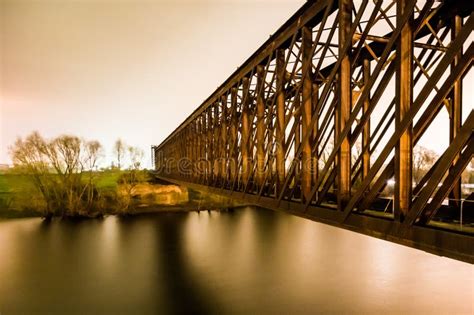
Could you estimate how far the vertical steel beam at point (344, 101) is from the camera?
22.9ft

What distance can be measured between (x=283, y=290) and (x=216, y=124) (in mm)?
14148

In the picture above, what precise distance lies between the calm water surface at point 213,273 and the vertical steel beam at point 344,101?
1684cm

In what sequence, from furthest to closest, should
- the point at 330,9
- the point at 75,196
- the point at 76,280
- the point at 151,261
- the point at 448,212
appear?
the point at 75,196, the point at 151,261, the point at 76,280, the point at 330,9, the point at 448,212

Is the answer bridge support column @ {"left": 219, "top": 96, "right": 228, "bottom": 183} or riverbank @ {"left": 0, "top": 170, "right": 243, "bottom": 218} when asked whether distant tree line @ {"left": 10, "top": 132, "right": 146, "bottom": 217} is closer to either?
riverbank @ {"left": 0, "top": 170, "right": 243, "bottom": 218}

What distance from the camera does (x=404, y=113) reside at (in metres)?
5.29

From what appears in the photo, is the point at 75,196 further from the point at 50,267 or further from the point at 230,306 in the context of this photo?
the point at 230,306

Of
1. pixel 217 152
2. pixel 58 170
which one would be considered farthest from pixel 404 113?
pixel 58 170

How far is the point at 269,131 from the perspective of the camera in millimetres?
12953

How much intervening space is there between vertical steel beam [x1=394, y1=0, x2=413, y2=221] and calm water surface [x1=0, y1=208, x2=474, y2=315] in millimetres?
18297

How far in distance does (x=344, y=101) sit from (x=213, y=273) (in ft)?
79.5

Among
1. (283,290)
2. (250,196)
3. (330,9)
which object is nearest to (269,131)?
(250,196)

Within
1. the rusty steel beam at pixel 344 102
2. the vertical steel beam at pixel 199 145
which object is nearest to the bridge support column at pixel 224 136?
the vertical steel beam at pixel 199 145

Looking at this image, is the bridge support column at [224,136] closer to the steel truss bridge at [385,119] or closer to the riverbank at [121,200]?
the steel truss bridge at [385,119]
